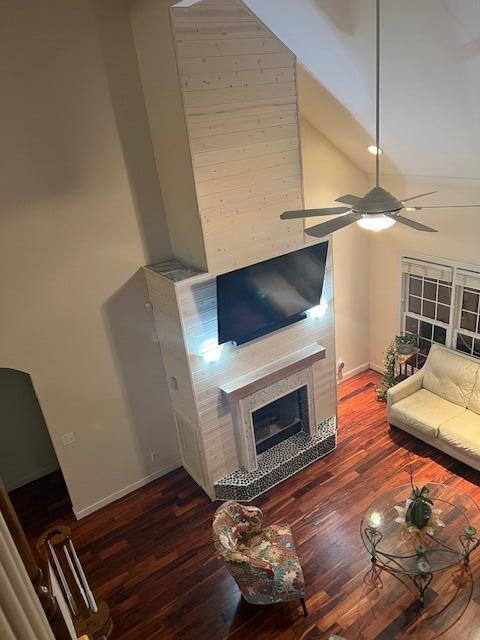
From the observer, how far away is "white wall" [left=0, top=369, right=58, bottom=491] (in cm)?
575

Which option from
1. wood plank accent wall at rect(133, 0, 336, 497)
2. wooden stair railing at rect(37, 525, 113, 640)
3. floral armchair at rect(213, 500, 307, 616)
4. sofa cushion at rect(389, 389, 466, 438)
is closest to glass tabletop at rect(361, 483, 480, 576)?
floral armchair at rect(213, 500, 307, 616)

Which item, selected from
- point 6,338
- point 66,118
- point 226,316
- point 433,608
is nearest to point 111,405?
point 6,338

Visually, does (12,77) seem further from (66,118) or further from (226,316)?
(226,316)

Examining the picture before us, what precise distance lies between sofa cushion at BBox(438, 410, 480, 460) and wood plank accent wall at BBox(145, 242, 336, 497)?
1542mm

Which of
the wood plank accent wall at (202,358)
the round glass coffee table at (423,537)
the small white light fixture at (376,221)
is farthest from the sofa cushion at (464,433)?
the small white light fixture at (376,221)

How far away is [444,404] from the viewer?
609cm

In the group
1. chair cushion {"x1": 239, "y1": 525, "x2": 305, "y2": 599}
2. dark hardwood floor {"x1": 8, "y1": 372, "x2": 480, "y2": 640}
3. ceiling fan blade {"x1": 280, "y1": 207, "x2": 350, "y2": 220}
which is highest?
ceiling fan blade {"x1": 280, "y1": 207, "x2": 350, "y2": 220}

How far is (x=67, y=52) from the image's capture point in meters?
4.21

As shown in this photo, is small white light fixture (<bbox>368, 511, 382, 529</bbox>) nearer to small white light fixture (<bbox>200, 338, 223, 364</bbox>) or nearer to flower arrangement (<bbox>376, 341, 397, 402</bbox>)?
small white light fixture (<bbox>200, 338, 223, 364</bbox>)

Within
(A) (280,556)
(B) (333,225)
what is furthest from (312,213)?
(A) (280,556)

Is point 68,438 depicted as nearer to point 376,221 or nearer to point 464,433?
point 376,221

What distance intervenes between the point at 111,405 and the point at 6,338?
4.38 ft

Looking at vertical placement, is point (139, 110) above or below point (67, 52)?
below

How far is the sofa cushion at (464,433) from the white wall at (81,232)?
3.28 m
